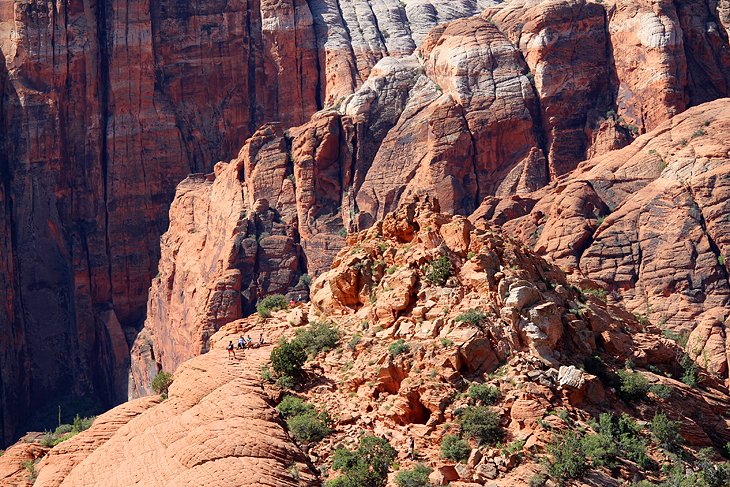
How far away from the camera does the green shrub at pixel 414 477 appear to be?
48938 millimetres

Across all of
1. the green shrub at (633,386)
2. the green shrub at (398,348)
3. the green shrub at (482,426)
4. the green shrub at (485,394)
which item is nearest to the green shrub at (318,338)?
the green shrub at (398,348)

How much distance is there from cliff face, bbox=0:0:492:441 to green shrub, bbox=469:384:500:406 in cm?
7101

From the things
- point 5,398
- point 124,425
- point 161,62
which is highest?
point 161,62

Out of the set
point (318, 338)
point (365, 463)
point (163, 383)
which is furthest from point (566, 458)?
point (163, 383)

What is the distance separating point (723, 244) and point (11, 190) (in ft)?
206

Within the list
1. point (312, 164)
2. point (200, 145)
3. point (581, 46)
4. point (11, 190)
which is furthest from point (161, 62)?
point (581, 46)

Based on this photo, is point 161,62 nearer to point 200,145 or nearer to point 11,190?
point 200,145

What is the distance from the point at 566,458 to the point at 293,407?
34.4ft

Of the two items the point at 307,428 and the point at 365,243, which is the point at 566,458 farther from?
the point at 365,243

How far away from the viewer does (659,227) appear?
8769cm

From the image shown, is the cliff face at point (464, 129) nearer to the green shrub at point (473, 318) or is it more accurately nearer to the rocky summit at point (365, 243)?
the rocky summit at point (365, 243)

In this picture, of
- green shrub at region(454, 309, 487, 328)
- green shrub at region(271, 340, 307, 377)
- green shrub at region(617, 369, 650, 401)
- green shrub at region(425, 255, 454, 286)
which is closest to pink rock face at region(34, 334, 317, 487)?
green shrub at region(271, 340, 307, 377)

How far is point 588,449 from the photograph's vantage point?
49.8 metres

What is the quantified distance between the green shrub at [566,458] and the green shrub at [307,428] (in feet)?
26.4
